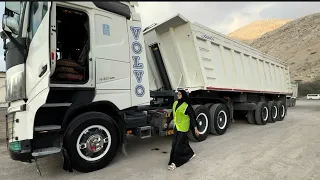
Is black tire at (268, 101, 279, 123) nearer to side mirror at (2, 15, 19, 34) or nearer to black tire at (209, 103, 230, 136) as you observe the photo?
black tire at (209, 103, 230, 136)

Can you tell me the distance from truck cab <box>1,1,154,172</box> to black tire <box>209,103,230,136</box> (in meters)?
2.80

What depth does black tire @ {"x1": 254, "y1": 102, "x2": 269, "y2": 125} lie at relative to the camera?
925cm

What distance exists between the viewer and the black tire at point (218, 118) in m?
6.97

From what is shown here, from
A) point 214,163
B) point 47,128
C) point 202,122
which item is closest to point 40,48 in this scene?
point 47,128

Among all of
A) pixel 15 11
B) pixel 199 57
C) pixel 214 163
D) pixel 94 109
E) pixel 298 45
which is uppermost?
pixel 298 45

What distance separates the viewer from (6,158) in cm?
527

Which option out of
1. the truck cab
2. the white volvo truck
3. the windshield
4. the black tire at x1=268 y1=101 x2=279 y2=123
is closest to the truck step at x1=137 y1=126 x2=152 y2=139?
the white volvo truck

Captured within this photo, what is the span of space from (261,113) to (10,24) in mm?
8324

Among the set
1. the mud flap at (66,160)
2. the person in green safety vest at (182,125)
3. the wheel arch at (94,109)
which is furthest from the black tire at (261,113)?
the mud flap at (66,160)

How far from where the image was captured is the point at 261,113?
9.32m

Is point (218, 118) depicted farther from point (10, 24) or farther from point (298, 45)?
point (298, 45)

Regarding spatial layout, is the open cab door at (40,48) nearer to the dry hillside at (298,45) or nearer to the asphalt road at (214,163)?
the asphalt road at (214,163)

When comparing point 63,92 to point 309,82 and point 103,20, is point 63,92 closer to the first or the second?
point 103,20

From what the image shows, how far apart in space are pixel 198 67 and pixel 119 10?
2.73m
